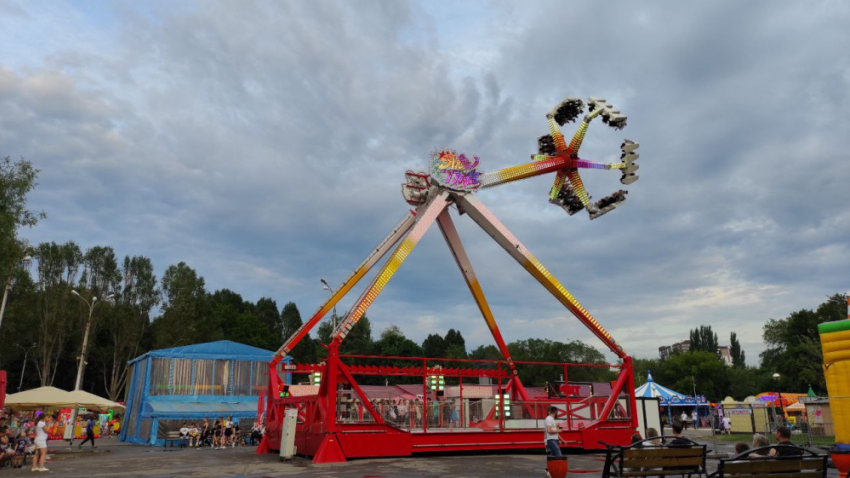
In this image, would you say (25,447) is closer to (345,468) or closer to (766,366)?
(345,468)

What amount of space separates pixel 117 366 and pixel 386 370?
5050 centimetres

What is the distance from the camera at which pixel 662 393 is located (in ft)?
141

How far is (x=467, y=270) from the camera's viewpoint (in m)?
25.1

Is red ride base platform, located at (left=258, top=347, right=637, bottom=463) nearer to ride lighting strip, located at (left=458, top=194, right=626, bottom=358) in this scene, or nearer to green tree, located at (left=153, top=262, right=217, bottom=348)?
ride lighting strip, located at (left=458, top=194, right=626, bottom=358)

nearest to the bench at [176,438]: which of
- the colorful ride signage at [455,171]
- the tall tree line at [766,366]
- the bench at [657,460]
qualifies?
the colorful ride signage at [455,171]

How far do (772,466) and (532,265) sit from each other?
55.0ft

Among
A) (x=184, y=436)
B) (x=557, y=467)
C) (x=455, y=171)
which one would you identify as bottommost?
(x=184, y=436)

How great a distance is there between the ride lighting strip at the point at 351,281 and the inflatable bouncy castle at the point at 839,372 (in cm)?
1460

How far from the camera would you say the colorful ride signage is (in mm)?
22953

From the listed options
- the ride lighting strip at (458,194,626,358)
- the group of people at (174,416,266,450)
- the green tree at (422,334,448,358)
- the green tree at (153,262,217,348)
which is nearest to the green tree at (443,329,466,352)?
the green tree at (422,334,448,358)

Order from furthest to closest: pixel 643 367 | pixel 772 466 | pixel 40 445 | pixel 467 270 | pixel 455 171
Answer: pixel 643 367 → pixel 467 270 → pixel 455 171 → pixel 40 445 → pixel 772 466

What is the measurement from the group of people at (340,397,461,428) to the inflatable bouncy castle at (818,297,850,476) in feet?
37.2

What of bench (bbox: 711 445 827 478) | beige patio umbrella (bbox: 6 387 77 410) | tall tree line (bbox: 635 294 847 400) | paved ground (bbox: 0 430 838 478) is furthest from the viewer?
tall tree line (bbox: 635 294 847 400)

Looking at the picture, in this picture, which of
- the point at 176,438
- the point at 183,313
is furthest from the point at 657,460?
the point at 183,313
